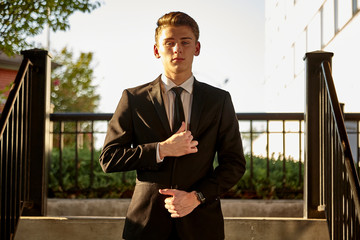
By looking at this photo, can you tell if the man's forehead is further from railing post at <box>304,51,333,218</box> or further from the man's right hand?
railing post at <box>304,51,333,218</box>

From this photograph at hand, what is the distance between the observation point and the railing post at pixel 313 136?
4.80 m

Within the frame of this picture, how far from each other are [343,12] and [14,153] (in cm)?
1020

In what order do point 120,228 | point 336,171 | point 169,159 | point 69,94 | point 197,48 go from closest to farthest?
point 169,159
point 197,48
point 336,171
point 120,228
point 69,94

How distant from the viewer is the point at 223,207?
21.2 feet

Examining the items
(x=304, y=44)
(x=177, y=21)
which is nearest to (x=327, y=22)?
(x=304, y=44)

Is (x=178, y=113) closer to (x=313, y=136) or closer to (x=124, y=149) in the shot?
(x=124, y=149)

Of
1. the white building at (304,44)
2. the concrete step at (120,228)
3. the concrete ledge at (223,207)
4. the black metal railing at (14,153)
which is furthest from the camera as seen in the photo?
the white building at (304,44)

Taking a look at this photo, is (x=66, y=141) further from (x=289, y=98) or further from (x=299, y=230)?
(x=299, y=230)

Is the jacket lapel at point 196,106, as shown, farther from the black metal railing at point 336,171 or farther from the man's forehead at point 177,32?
the black metal railing at point 336,171

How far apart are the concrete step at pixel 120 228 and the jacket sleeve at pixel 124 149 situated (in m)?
2.31

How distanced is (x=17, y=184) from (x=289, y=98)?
20.5m

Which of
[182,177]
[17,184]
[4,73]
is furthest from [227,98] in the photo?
[4,73]

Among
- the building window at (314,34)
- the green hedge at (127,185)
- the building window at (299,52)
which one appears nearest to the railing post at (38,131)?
the green hedge at (127,185)

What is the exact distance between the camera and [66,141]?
74.4ft
